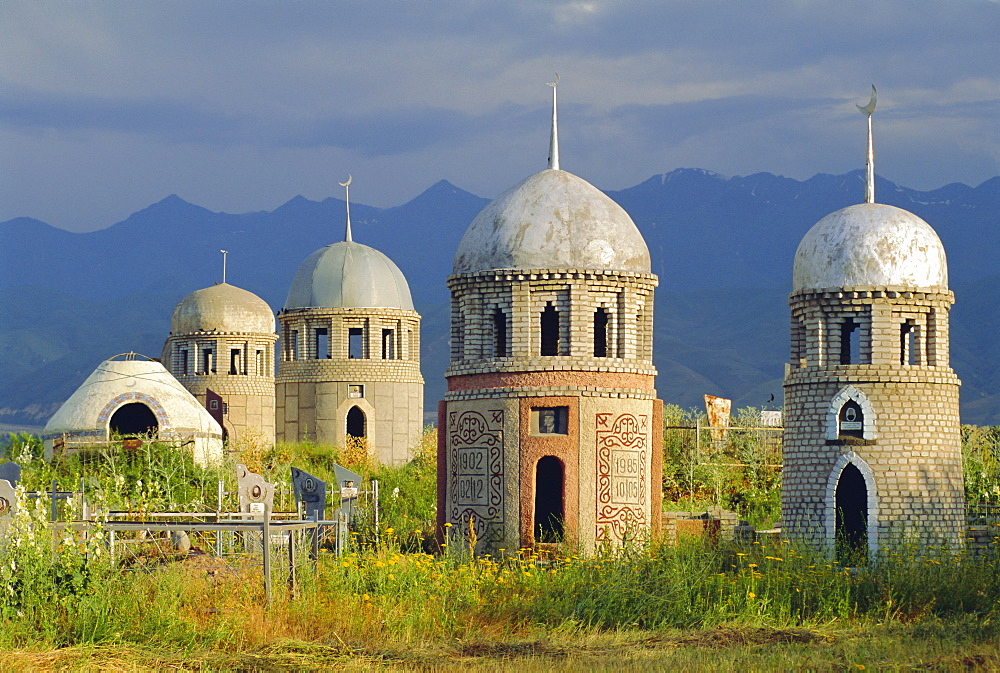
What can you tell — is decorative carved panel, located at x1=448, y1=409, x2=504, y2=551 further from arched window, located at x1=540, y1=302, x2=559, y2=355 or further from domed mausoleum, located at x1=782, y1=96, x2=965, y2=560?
domed mausoleum, located at x1=782, y1=96, x2=965, y2=560

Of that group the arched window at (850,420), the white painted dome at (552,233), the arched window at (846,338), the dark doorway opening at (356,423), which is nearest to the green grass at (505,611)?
the arched window at (850,420)

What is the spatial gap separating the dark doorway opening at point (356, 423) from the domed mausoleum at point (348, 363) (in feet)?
A: 0.10

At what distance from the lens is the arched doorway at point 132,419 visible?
42562mm

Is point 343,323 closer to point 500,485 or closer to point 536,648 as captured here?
point 500,485

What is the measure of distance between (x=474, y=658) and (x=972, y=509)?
1809cm

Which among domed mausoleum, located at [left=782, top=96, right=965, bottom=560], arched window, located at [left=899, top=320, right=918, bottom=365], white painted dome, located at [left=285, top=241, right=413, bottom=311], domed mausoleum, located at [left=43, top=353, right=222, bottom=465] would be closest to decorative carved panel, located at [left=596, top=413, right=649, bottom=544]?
domed mausoleum, located at [left=782, top=96, right=965, bottom=560]

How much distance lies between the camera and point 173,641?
18.1 metres

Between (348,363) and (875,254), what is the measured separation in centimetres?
2584

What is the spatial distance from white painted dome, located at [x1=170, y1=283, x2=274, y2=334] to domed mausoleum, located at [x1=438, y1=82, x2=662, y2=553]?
2856 centimetres

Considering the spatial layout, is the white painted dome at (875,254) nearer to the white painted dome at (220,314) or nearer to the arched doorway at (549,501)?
the arched doorway at (549,501)

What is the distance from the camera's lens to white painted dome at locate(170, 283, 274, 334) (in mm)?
55406

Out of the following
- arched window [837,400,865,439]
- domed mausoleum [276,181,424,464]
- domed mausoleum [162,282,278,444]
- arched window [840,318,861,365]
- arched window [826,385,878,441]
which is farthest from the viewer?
domed mausoleum [162,282,278,444]

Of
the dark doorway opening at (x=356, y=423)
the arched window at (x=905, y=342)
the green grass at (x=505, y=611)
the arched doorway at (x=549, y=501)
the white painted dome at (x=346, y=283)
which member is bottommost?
the green grass at (x=505, y=611)

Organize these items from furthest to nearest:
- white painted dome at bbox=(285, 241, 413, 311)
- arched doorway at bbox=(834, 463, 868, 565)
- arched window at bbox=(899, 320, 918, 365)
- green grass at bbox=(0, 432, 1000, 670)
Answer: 1. white painted dome at bbox=(285, 241, 413, 311)
2. arched window at bbox=(899, 320, 918, 365)
3. arched doorway at bbox=(834, 463, 868, 565)
4. green grass at bbox=(0, 432, 1000, 670)
